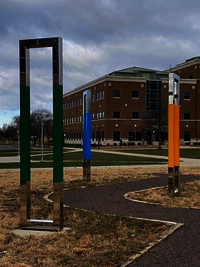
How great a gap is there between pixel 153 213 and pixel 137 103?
5910cm

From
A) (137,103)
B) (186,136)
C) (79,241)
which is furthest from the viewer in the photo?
(186,136)

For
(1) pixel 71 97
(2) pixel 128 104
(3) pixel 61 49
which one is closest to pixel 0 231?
(3) pixel 61 49

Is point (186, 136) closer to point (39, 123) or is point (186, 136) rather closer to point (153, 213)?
point (39, 123)

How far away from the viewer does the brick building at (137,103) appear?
208 feet

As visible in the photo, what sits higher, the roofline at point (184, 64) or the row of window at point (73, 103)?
the roofline at point (184, 64)

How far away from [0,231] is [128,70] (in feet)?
216

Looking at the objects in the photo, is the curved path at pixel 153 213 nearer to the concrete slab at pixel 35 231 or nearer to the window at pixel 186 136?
the concrete slab at pixel 35 231

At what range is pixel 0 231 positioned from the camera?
544cm

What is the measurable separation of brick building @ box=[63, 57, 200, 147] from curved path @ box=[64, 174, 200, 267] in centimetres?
5142

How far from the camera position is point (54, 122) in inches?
223

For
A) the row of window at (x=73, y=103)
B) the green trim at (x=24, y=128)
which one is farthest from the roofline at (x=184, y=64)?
the green trim at (x=24, y=128)

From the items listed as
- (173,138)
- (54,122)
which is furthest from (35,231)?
(173,138)

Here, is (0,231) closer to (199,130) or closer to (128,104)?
(128,104)

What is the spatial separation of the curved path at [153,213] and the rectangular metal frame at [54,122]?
5.37ft
